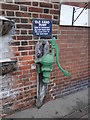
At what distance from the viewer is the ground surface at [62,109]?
2.10 metres

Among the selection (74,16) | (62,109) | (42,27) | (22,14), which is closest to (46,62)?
(42,27)

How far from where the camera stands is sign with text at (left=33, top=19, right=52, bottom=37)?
6.72ft

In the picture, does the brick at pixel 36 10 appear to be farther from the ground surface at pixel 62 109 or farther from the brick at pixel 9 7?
the ground surface at pixel 62 109

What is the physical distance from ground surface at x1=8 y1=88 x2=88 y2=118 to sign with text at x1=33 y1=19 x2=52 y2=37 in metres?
1.17

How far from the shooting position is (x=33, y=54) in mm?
Answer: 2139

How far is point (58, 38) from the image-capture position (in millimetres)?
2334

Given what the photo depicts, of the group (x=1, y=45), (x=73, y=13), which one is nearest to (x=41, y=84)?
(x=1, y=45)

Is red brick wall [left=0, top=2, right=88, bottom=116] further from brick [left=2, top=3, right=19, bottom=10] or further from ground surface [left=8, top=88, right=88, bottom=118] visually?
ground surface [left=8, top=88, right=88, bottom=118]

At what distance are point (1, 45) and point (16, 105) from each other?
94 centimetres

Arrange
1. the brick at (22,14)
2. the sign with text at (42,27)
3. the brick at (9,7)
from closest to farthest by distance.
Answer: the brick at (9,7) → the brick at (22,14) → the sign with text at (42,27)

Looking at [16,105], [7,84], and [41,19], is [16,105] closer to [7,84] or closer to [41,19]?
[7,84]

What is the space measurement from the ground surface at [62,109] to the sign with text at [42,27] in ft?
3.82

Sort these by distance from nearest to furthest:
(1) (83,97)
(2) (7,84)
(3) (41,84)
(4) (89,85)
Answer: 1. (2) (7,84)
2. (3) (41,84)
3. (1) (83,97)
4. (4) (89,85)

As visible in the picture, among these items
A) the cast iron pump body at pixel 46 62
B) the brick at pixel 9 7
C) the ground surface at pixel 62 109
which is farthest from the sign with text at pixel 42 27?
the ground surface at pixel 62 109
